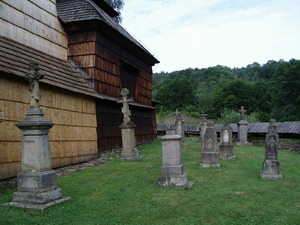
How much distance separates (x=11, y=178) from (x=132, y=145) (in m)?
5.02

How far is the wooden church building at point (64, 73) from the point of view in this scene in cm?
896

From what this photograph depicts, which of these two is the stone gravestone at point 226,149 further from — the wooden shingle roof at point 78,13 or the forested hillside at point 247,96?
the forested hillside at point 247,96

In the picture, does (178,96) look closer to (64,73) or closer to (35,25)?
(64,73)

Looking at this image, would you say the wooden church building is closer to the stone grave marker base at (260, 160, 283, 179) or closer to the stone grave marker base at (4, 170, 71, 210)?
the stone grave marker base at (4, 170, 71, 210)

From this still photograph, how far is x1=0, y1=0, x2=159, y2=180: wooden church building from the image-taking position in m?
8.96

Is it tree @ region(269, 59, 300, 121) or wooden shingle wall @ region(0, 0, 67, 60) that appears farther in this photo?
tree @ region(269, 59, 300, 121)

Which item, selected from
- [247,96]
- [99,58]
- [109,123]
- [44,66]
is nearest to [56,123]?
[44,66]

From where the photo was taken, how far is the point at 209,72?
287 ft

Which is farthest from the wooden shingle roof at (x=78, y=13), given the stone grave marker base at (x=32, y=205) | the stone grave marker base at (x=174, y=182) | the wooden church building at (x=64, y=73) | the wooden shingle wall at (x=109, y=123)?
the stone grave marker base at (x=32, y=205)

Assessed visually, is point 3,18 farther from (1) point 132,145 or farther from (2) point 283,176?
(2) point 283,176

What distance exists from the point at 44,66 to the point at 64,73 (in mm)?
1360

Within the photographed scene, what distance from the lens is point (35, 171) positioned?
5.83 m

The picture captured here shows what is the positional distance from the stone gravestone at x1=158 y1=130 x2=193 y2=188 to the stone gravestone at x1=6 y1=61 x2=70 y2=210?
102 inches

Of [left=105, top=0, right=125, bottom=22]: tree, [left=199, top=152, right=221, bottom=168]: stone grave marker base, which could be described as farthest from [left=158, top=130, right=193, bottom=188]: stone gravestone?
[left=105, top=0, right=125, bottom=22]: tree
